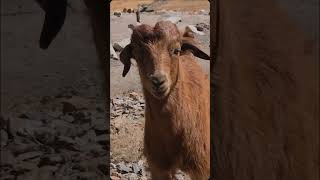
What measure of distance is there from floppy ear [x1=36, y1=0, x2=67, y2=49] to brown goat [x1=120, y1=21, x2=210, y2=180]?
2416mm

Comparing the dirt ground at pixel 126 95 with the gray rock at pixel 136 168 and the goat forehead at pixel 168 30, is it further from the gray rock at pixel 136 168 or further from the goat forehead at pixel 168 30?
the goat forehead at pixel 168 30

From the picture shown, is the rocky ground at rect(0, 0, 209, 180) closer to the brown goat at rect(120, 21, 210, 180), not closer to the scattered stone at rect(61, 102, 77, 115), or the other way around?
the scattered stone at rect(61, 102, 77, 115)

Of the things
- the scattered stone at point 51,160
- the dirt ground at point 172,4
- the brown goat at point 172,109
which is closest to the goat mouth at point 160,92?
the brown goat at point 172,109

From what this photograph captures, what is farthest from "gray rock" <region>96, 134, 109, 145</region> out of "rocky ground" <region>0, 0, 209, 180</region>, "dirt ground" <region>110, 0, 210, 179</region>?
"dirt ground" <region>110, 0, 210, 179</region>

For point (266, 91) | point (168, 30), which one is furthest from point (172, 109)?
point (266, 91)

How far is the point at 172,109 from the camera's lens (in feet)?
20.5

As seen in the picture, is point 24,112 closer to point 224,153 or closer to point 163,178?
point 224,153

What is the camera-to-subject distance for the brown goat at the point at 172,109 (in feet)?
20.3

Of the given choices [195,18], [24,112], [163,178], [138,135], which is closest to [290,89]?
[24,112]

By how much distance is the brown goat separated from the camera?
619 cm

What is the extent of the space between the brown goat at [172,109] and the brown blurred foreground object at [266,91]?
1.95 metres

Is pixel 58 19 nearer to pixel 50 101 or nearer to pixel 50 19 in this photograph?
pixel 50 19

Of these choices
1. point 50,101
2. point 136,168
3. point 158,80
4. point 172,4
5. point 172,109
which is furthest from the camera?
point 172,4

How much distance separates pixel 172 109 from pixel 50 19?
2.75 metres
